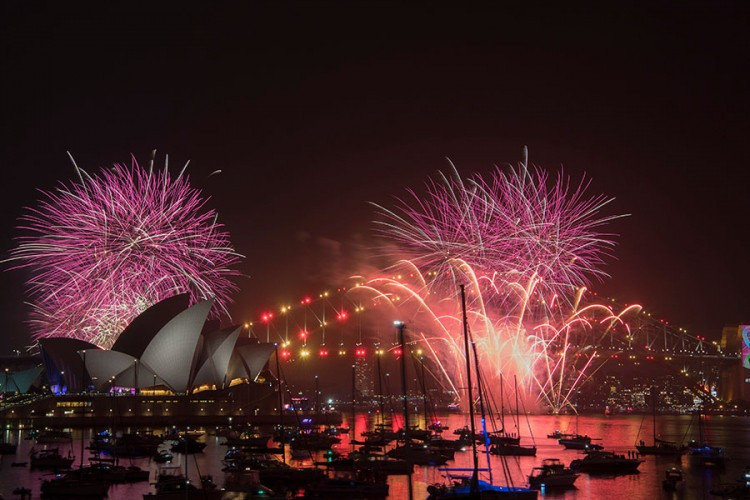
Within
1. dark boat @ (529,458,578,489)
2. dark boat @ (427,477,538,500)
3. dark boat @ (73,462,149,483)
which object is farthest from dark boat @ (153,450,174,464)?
dark boat @ (529,458,578,489)

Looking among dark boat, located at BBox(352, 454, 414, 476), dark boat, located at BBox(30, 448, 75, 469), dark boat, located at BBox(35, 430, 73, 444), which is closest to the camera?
dark boat, located at BBox(352, 454, 414, 476)

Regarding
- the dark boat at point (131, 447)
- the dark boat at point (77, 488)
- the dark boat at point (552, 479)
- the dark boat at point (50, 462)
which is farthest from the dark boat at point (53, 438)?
the dark boat at point (552, 479)

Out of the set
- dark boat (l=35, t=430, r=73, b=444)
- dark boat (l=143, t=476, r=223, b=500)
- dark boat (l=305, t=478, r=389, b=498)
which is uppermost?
dark boat (l=35, t=430, r=73, b=444)

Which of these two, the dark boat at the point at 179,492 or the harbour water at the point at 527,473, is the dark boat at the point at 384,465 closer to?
the harbour water at the point at 527,473

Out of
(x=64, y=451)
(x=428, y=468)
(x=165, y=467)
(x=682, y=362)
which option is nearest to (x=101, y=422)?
(x=64, y=451)

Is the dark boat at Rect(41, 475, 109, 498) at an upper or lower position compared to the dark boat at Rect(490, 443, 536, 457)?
upper

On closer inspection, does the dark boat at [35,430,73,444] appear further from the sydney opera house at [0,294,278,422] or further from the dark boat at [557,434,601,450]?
the dark boat at [557,434,601,450]

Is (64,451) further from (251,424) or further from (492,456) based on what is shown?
(251,424)
